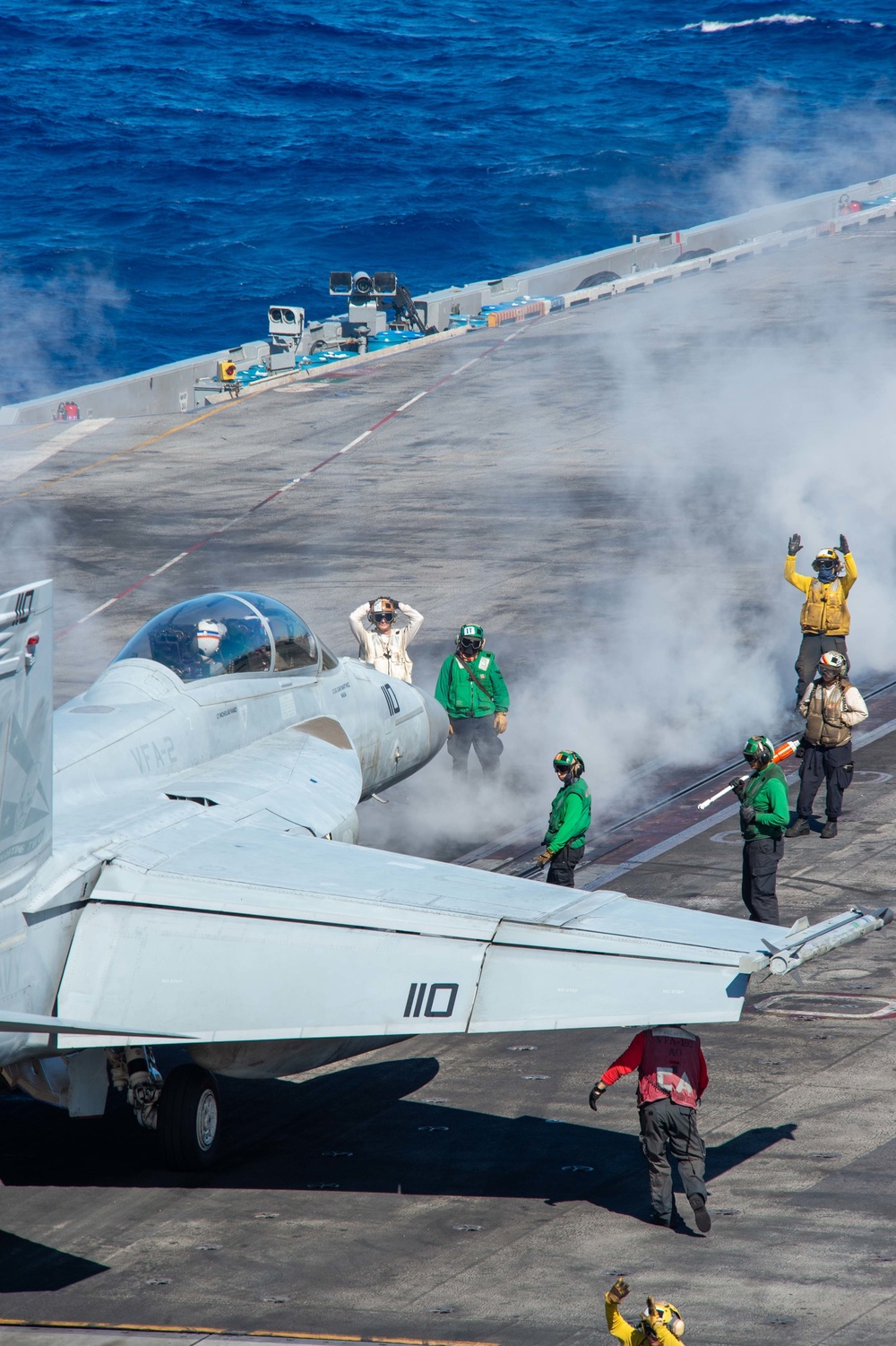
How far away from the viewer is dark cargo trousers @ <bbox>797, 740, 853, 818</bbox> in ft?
58.2

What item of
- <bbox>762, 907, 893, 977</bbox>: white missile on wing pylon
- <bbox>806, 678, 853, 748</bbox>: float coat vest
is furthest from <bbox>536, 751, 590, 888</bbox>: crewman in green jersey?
<bbox>762, 907, 893, 977</bbox>: white missile on wing pylon

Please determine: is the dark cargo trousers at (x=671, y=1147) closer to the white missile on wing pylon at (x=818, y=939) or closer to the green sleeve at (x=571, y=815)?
the white missile on wing pylon at (x=818, y=939)

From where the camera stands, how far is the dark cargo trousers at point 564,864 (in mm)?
15273

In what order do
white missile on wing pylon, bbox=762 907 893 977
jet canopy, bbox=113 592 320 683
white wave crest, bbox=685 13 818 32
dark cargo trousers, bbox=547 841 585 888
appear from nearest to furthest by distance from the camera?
white missile on wing pylon, bbox=762 907 893 977
jet canopy, bbox=113 592 320 683
dark cargo trousers, bbox=547 841 585 888
white wave crest, bbox=685 13 818 32

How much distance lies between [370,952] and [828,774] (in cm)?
868

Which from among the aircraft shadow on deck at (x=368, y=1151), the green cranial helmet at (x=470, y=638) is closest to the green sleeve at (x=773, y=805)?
the aircraft shadow on deck at (x=368, y=1151)

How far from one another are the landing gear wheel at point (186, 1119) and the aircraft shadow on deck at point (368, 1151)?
13 centimetres

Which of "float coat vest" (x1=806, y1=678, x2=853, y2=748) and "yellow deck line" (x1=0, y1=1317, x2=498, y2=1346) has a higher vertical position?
"float coat vest" (x1=806, y1=678, x2=853, y2=748)

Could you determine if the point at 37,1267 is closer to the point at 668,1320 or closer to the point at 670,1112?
the point at 670,1112

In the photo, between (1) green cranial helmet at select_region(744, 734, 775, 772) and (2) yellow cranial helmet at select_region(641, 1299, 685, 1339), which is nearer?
(2) yellow cranial helmet at select_region(641, 1299, 685, 1339)

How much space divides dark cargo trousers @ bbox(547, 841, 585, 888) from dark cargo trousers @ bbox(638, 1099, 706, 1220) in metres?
4.90

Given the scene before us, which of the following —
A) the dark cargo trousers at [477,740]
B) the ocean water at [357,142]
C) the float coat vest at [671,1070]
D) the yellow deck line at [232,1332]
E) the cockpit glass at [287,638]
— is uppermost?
the ocean water at [357,142]

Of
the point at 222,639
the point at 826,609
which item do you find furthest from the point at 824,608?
the point at 222,639

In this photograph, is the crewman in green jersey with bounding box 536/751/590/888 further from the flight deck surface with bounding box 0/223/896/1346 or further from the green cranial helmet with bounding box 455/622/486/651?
the green cranial helmet with bounding box 455/622/486/651
